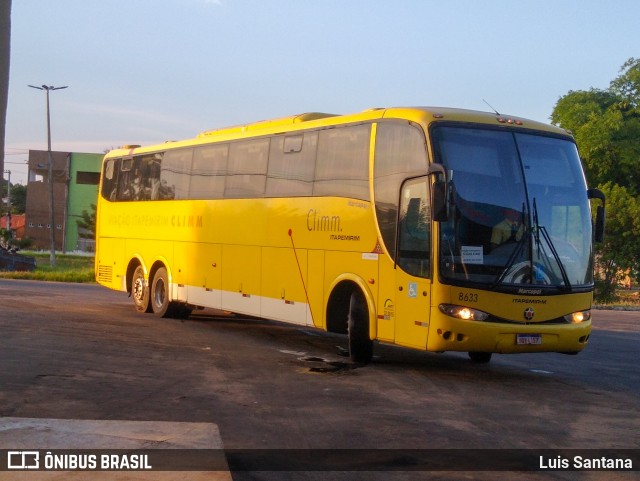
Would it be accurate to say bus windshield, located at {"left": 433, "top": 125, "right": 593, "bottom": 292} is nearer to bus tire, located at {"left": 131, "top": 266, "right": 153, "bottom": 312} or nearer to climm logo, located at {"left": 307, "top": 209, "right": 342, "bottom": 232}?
climm logo, located at {"left": 307, "top": 209, "right": 342, "bottom": 232}

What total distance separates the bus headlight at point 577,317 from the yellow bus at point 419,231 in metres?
0.02

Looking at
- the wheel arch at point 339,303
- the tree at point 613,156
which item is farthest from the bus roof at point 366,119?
the tree at point 613,156

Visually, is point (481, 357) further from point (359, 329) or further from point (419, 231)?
point (419, 231)

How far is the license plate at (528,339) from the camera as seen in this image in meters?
12.2

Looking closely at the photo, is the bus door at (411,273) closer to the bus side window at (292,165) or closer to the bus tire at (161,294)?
the bus side window at (292,165)

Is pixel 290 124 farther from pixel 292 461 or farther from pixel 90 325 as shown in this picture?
pixel 292 461

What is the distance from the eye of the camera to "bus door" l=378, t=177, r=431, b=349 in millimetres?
12320

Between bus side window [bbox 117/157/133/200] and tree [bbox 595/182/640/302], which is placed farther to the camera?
tree [bbox 595/182/640/302]

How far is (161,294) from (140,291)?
99 cm

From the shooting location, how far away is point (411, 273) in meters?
12.6

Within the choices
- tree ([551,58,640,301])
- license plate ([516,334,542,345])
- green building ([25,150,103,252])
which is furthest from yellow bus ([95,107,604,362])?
green building ([25,150,103,252])

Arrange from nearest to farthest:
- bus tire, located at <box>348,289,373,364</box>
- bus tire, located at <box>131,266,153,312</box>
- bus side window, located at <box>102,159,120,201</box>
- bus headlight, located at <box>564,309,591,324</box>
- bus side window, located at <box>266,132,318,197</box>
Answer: bus headlight, located at <box>564,309,591,324</box>, bus tire, located at <box>348,289,373,364</box>, bus side window, located at <box>266,132,318,197</box>, bus tire, located at <box>131,266,153,312</box>, bus side window, located at <box>102,159,120,201</box>

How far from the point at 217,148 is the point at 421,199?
7.08 metres

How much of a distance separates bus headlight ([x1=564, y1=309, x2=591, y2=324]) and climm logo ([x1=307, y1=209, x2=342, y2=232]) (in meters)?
3.61
